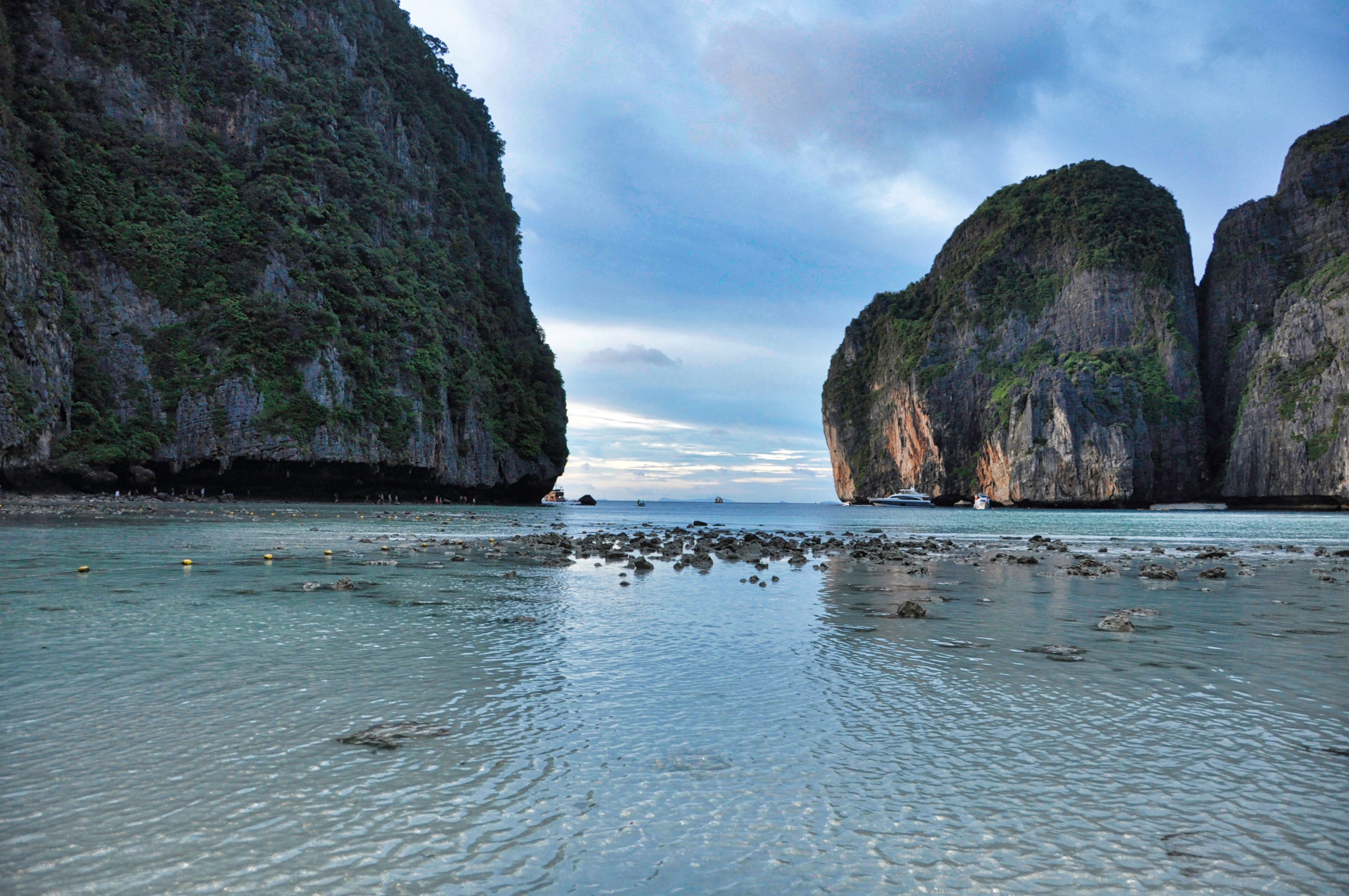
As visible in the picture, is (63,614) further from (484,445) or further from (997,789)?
(484,445)

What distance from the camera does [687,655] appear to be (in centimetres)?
843

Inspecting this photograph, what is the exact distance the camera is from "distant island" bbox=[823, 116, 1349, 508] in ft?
289


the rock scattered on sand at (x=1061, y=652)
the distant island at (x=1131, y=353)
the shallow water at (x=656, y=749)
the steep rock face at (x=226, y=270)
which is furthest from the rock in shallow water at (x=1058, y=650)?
the distant island at (x=1131, y=353)

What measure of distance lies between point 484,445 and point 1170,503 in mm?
95318

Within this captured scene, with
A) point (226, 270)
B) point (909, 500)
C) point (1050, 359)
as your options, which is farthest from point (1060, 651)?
point (1050, 359)

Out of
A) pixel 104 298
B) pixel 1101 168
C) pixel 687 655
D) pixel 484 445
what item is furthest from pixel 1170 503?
pixel 104 298

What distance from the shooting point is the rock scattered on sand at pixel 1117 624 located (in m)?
10.3

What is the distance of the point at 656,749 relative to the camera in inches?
207

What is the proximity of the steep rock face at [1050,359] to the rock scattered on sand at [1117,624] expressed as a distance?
326ft

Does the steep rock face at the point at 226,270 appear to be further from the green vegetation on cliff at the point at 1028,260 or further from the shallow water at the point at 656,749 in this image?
the green vegetation on cliff at the point at 1028,260

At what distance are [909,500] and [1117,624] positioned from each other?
113 meters

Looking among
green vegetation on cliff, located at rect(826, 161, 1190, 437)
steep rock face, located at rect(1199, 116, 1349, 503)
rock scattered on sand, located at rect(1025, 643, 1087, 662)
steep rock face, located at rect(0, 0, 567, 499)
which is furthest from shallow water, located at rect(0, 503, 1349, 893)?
green vegetation on cliff, located at rect(826, 161, 1190, 437)

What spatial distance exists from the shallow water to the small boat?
110 metres

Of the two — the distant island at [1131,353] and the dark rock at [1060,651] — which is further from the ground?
the distant island at [1131,353]
